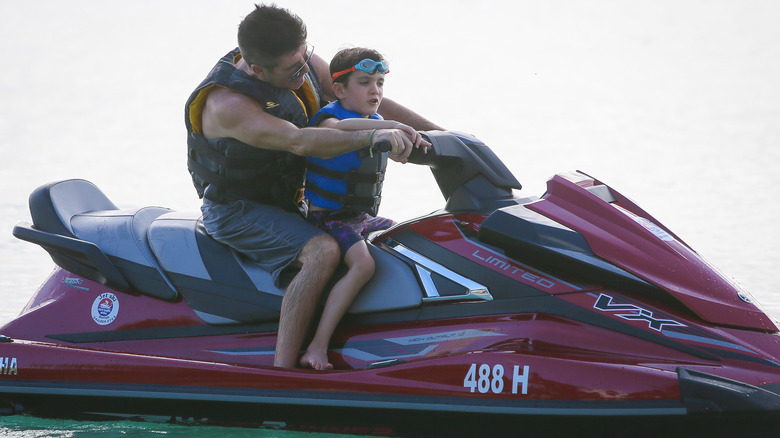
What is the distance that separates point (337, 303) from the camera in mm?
3439

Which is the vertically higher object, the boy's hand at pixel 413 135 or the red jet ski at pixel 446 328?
the boy's hand at pixel 413 135

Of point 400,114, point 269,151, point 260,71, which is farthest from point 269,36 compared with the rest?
point 400,114

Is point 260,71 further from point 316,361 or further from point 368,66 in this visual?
point 316,361

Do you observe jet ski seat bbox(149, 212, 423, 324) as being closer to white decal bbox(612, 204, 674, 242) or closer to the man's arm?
the man's arm

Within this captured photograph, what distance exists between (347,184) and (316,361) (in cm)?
65

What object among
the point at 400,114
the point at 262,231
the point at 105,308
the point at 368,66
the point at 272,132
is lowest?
the point at 105,308

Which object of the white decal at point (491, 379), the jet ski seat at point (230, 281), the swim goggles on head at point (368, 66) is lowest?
the white decal at point (491, 379)

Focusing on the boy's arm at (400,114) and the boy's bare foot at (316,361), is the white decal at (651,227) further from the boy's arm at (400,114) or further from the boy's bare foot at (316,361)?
the boy's bare foot at (316,361)

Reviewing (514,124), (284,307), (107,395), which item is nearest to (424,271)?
(284,307)

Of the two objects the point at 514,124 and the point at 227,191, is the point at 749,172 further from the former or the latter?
the point at 227,191

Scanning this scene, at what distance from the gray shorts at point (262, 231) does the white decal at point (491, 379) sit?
80 cm

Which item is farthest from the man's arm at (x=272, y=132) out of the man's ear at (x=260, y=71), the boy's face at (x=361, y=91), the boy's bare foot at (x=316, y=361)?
the boy's bare foot at (x=316, y=361)

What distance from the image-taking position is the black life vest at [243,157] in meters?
3.55

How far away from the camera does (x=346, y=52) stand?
3619mm
